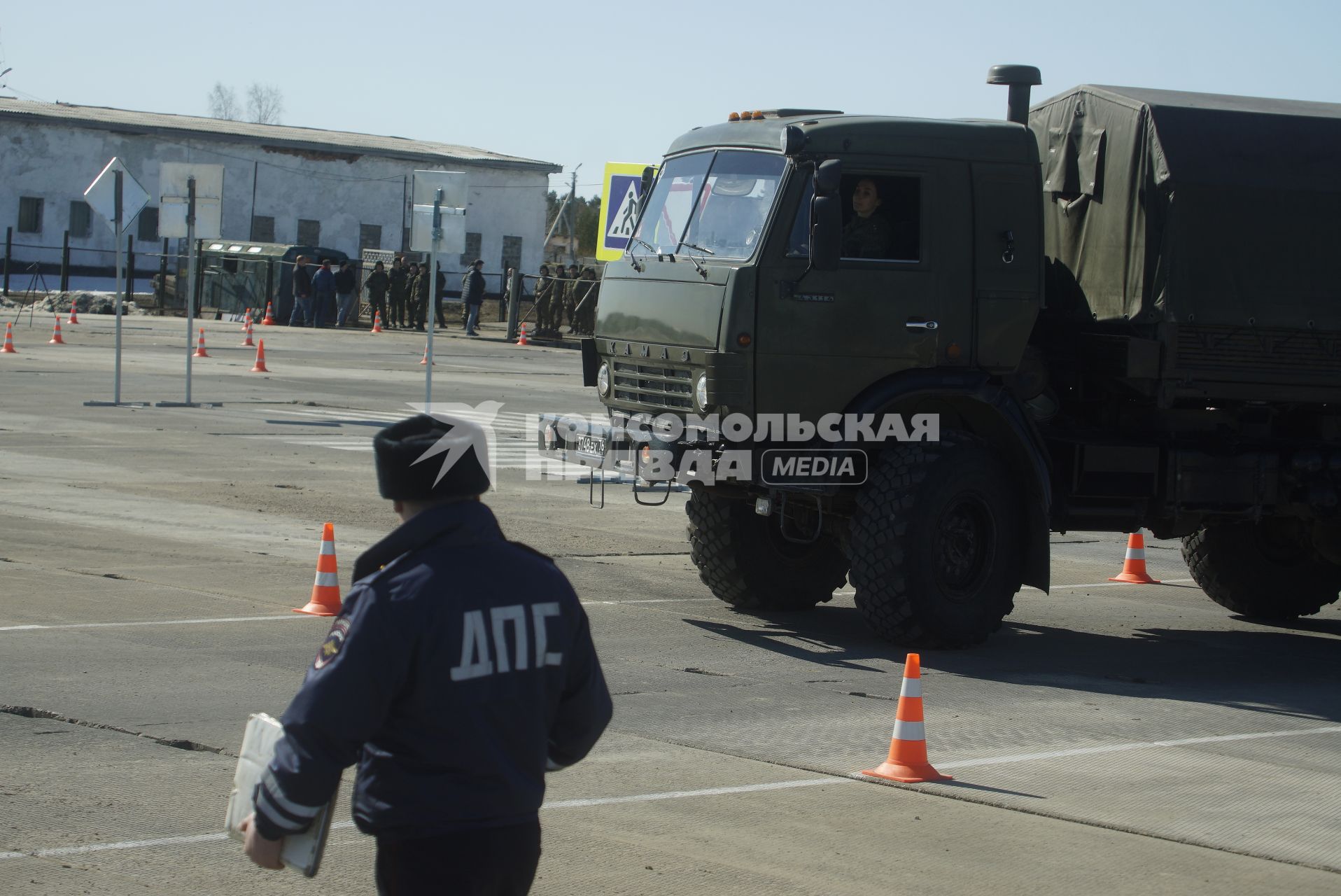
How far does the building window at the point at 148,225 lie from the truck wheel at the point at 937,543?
5325 centimetres

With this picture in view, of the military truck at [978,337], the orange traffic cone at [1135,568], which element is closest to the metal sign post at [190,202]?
the military truck at [978,337]

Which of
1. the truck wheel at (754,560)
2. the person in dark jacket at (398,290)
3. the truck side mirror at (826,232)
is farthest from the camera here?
the person in dark jacket at (398,290)

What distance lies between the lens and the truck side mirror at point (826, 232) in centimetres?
961

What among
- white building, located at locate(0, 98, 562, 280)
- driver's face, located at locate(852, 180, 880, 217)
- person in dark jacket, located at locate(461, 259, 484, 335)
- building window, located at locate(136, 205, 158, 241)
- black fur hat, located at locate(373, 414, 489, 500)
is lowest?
black fur hat, located at locate(373, 414, 489, 500)

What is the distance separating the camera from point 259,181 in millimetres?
61844

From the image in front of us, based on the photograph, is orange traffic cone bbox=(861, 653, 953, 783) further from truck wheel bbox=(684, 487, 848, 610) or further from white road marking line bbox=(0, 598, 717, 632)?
truck wheel bbox=(684, 487, 848, 610)

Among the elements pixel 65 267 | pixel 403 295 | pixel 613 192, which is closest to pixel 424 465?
pixel 613 192

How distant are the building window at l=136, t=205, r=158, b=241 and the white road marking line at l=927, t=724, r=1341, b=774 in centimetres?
5548

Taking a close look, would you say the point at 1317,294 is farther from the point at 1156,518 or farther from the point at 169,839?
the point at 169,839

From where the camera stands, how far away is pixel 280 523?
1441cm

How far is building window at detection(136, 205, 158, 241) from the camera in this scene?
194ft

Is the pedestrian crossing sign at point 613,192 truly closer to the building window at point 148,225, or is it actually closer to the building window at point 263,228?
the building window at point 148,225

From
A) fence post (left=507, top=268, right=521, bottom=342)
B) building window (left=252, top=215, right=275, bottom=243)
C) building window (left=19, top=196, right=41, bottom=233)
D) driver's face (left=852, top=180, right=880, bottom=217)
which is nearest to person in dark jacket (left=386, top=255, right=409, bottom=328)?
fence post (left=507, top=268, right=521, bottom=342)

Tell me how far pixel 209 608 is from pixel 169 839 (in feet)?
16.1
